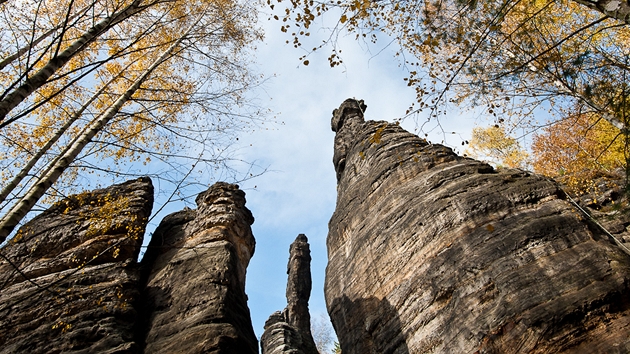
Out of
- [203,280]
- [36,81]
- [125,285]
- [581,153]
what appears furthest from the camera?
[581,153]

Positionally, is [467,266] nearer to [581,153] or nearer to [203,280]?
[203,280]

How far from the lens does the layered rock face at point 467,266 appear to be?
762cm

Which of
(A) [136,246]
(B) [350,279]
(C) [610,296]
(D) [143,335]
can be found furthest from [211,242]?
(C) [610,296]

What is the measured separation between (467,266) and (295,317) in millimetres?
24190

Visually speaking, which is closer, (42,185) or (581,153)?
(42,185)

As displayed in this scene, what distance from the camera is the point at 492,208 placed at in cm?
1048

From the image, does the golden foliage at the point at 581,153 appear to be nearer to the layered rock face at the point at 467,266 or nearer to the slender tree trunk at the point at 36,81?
the layered rock face at the point at 467,266

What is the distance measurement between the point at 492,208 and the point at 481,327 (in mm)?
3571

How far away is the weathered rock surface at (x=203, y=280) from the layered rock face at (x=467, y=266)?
3878 millimetres

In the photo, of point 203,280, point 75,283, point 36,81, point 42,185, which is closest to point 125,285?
point 75,283

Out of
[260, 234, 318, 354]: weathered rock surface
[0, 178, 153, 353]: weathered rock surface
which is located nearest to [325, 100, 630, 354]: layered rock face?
[0, 178, 153, 353]: weathered rock surface

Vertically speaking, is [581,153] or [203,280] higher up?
[581,153]

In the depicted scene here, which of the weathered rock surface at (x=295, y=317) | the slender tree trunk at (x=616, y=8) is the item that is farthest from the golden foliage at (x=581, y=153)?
the weathered rock surface at (x=295, y=317)

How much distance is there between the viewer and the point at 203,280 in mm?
10836
